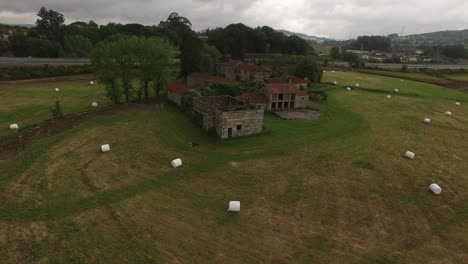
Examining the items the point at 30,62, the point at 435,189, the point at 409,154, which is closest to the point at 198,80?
the point at 409,154

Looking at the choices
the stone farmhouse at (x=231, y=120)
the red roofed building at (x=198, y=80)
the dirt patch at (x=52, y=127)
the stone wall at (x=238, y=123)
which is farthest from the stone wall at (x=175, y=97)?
the stone wall at (x=238, y=123)

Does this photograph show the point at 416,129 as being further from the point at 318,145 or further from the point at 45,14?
the point at 45,14

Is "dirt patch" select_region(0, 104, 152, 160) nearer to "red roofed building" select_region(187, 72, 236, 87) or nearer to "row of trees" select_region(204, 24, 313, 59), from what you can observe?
"red roofed building" select_region(187, 72, 236, 87)

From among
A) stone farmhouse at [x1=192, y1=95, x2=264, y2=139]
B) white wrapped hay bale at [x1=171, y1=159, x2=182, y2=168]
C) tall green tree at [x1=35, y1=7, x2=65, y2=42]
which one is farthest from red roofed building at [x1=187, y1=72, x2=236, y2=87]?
tall green tree at [x1=35, y1=7, x2=65, y2=42]

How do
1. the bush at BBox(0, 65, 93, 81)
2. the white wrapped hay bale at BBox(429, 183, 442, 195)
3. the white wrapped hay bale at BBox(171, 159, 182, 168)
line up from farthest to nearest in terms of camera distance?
the bush at BBox(0, 65, 93, 81)
the white wrapped hay bale at BBox(171, 159, 182, 168)
the white wrapped hay bale at BBox(429, 183, 442, 195)

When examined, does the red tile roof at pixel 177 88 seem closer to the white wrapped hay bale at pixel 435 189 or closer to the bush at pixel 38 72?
the white wrapped hay bale at pixel 435 189

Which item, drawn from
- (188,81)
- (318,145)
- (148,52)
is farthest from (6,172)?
(188,81)

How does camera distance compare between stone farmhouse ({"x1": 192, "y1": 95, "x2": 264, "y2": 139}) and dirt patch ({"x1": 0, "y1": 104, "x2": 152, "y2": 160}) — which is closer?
dirt patch ({"x1": 0, "y1": 104, "x2": 152, "y2": 160})

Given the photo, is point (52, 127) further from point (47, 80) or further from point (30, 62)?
point (30, 62)
